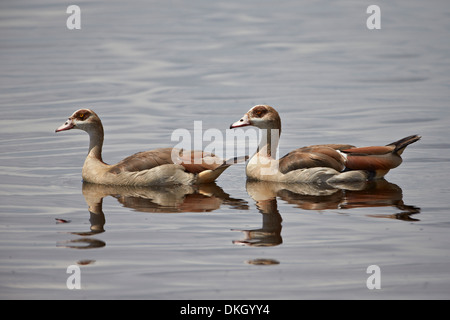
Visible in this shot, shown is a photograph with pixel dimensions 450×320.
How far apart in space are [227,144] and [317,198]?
158 inches

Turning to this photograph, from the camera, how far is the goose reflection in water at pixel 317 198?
1303 centimetres

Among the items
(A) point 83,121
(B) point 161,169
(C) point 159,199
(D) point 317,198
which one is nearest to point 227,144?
(B) point 161,169

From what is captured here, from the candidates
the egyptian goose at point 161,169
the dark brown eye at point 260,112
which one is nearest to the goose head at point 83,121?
the egyptian goose at point 161,169

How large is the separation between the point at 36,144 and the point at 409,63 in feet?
38.7

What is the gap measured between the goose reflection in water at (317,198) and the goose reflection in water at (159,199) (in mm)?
547

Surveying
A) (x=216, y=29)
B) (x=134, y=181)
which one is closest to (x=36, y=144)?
(x=134, y=181)

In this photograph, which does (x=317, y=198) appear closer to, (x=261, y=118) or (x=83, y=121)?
(x=261, y=118)

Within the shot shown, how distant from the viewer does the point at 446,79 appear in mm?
24000

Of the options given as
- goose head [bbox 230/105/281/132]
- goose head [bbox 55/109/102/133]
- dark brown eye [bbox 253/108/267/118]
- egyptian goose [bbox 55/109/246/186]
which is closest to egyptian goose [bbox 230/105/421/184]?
goose head [bbox 230/105/281/132]

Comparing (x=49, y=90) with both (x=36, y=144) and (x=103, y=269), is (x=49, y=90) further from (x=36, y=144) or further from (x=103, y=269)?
(x=103, y=269)

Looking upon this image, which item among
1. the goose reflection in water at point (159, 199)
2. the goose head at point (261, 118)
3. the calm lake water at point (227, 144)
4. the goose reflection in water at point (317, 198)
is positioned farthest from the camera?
the goose head at point (261, 118)

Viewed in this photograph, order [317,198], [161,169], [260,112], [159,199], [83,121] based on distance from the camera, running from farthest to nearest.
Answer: [83,121], [260,112], [161,169], [159,199], [317,198]

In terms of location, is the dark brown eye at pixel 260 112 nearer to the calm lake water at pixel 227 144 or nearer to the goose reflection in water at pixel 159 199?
the calm lake water at pixel 227 144

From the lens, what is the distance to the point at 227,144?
1844 cm
